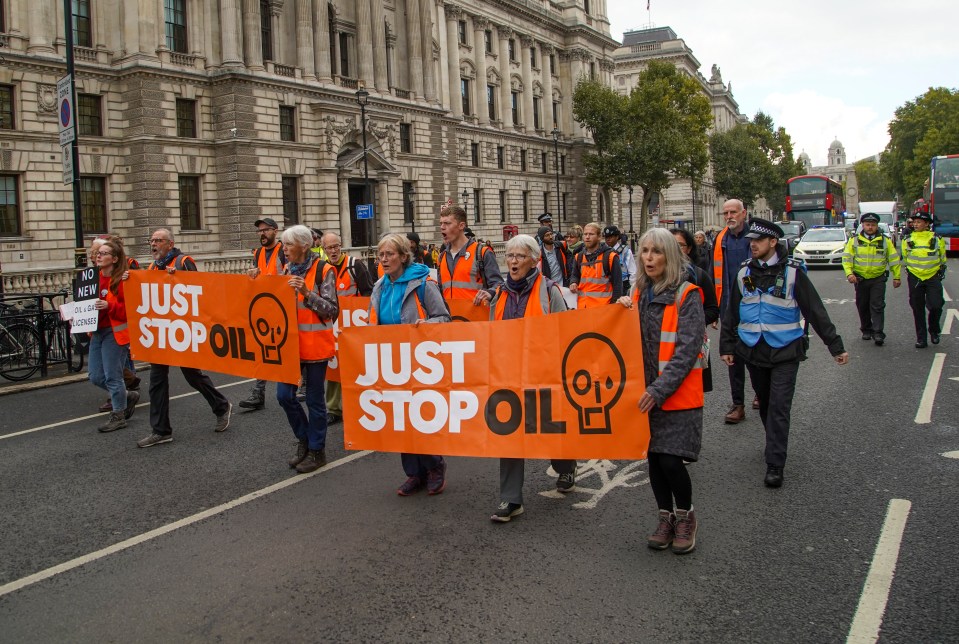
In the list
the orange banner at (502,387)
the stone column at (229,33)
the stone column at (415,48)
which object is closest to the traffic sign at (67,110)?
the orange banner at (502,387)

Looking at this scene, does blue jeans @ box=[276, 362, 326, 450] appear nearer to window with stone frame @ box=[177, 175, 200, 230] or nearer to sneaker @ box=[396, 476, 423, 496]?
sneaker @ box=[396, 476, 423, 496]

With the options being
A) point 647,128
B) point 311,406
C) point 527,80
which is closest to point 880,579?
point 311,406

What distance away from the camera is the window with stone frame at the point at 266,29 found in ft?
134

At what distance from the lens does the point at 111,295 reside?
8.76 meters

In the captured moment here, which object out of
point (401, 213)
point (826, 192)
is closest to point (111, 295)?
point (401, 213)

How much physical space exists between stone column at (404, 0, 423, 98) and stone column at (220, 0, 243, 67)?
13684mm

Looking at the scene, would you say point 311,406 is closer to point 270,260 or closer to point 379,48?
point 270,260

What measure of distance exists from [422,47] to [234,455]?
45554 millimetres

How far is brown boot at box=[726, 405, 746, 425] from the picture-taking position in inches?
321

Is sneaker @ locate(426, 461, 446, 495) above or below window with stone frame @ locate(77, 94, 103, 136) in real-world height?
below

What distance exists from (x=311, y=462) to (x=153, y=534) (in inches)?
66.3

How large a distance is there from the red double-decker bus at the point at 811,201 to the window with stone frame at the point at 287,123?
1263 inches

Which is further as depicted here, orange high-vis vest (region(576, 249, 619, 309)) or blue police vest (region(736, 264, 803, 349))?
orange high-vis vest (region(576, 249, 619, 309))

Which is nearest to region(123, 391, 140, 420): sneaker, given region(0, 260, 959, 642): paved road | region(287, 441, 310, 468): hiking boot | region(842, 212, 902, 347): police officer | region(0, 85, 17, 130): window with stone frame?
region(0, 260, 959, 642): paved road
